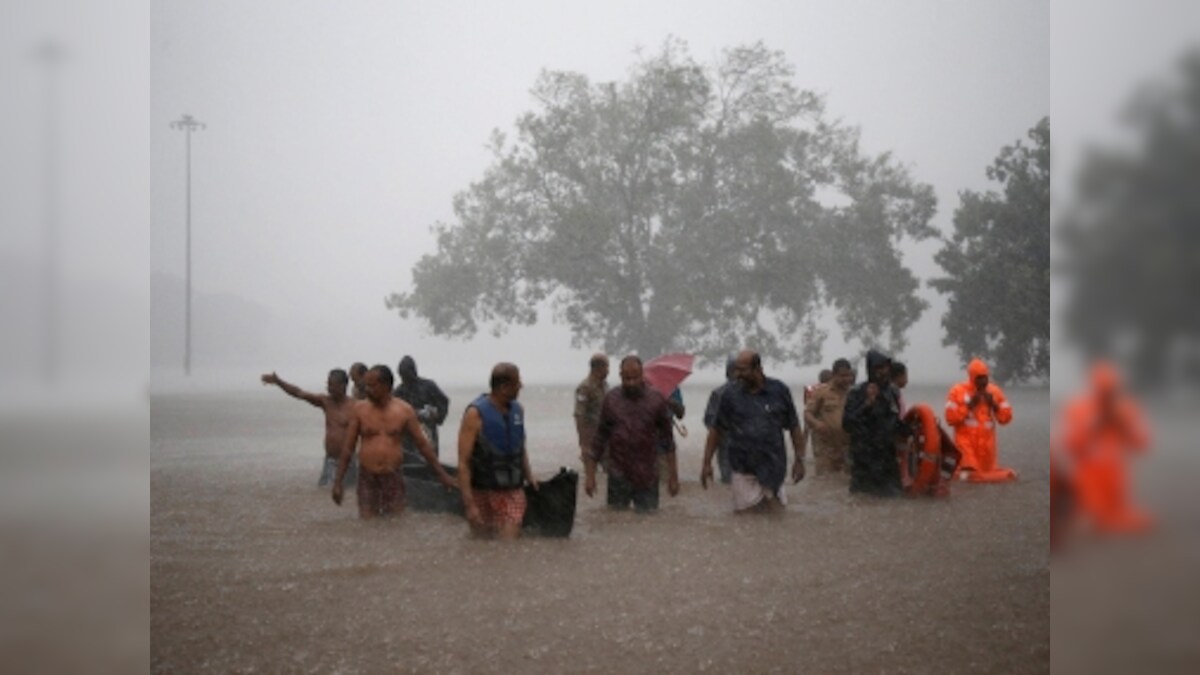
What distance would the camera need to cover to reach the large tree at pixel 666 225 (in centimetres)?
847

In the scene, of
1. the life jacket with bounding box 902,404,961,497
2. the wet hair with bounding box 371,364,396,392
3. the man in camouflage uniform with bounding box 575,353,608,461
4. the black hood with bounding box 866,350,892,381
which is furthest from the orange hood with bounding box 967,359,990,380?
the wet hair with bounding box 371,364,396,392

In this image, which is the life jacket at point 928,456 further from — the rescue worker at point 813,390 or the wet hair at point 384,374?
the wet hair at point 384,374

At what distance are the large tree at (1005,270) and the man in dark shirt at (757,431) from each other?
1575 millimetres

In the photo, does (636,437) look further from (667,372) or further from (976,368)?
(976,368)

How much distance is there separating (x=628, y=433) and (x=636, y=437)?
63 millimetres

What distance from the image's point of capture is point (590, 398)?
7621mm

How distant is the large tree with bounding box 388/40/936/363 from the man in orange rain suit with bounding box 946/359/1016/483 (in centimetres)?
82

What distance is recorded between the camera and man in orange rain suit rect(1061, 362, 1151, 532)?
2359 mm

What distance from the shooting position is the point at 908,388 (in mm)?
8398

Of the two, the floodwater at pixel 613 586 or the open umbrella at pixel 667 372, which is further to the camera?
the open umbrella at pixel 667 372

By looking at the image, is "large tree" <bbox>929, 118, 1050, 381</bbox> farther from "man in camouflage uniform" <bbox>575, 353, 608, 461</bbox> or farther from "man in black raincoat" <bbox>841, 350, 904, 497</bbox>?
"man in camouflage uniform" <bbox>575, 353, 608, 461</bbox>

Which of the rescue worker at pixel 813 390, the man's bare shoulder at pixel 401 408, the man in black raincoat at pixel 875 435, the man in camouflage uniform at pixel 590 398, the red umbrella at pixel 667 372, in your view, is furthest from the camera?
the rescue worker at pixel 813 390

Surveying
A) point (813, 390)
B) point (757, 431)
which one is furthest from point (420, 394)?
point (813, 390)

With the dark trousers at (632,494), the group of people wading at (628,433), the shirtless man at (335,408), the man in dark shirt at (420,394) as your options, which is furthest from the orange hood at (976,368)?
the shirtless man at (335,408)
